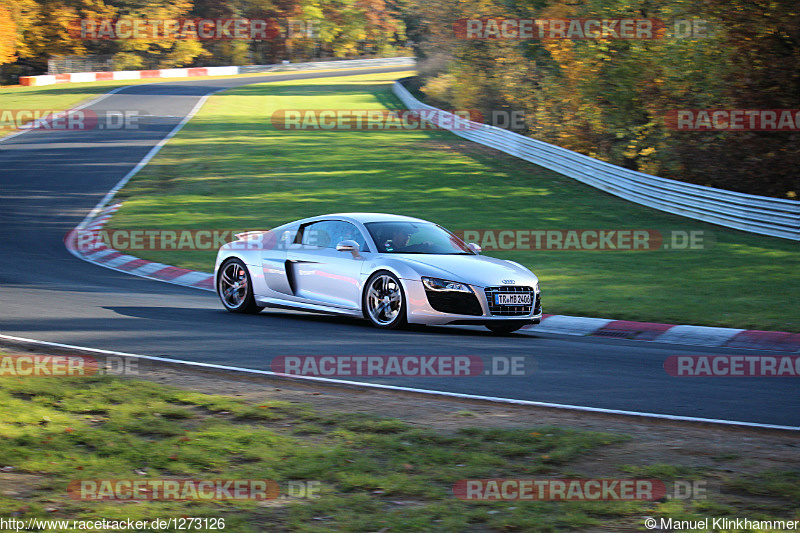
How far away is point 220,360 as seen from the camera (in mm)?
8391

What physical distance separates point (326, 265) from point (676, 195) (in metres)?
13.6

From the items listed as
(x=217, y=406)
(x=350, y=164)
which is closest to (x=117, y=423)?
(x=217, y=406)

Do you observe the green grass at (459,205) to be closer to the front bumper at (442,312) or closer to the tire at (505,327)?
the tire at (505,327)

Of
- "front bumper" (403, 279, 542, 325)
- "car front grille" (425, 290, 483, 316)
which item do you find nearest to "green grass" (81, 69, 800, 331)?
"front bumper" (403, 279, 542, 325)

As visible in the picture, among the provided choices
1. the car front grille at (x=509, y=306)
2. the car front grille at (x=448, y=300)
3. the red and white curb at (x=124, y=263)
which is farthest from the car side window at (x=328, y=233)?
the red and white curb at (x=124, y=263)

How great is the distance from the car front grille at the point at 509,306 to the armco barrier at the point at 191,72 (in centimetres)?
5936

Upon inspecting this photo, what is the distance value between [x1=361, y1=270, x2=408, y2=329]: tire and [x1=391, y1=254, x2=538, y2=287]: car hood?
0.29m

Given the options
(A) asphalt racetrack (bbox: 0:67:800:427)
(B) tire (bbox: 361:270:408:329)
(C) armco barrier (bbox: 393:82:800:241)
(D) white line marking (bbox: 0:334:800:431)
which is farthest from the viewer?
(C) armco barrier (bbox: 393:82:800:241)

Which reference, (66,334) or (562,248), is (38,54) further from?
(66,334)

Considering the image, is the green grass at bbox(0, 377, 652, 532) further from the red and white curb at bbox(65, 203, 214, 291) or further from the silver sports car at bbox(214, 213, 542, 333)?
the red and white curb at bbox(65, 203, 214, 291)

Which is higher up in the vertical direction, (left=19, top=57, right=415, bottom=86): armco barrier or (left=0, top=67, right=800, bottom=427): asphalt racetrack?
(left=19, top=57, right=415, bottom=86): armco barrier

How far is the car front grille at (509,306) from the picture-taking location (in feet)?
34.2

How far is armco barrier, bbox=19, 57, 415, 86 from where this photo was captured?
65.1 m

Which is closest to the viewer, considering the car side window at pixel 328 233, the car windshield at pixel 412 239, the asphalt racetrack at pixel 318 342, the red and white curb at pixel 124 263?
the asphalt racetrack at pixel 318 342
